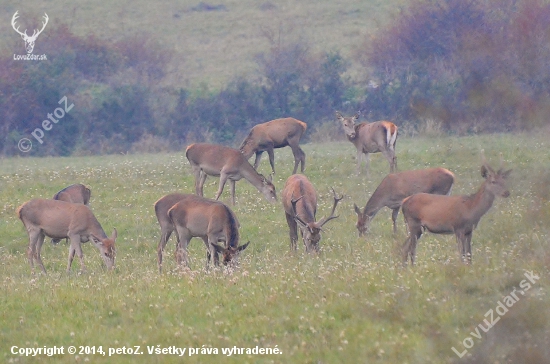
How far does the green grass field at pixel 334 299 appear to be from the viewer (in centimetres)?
564

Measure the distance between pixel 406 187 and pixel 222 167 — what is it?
4.90 m

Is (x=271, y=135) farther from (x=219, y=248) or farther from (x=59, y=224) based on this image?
(x=219, y=248)

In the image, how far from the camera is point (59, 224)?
1307 centimetres

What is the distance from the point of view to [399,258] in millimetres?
10672

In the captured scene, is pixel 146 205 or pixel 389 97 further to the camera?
pixel 389 97

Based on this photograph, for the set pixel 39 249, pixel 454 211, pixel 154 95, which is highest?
pixel 454 211

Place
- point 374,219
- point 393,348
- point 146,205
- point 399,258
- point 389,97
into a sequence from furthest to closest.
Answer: point 389,97 → point 146,205 → point 374,219 → point 399,258 → point 393,348

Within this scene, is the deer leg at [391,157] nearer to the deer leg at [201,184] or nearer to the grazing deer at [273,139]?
the grazing deer at [273,139]

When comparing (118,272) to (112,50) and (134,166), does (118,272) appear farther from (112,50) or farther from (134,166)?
(112,50)

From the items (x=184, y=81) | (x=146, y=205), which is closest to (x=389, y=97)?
(x=146, y=205)

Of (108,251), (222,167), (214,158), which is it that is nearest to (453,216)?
(108,251)

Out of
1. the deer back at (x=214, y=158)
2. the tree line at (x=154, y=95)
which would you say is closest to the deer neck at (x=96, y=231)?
the deer back at (x=214, y=158)

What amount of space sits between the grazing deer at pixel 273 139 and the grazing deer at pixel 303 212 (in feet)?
21.8

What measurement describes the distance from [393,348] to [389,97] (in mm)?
21552
